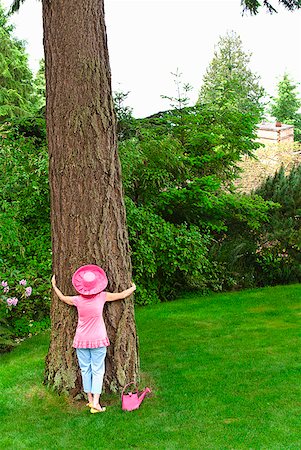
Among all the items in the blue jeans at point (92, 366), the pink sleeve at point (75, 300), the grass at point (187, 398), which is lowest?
the grass at point (187, 398)

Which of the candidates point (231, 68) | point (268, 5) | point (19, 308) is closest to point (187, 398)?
point (19, 308)

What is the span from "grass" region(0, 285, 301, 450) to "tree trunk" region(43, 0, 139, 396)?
38 cm

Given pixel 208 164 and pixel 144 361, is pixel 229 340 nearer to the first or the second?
pixel 144 361

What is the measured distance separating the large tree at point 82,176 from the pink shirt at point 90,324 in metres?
0.18

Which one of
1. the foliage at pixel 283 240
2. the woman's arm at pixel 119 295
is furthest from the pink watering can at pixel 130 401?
the foliage at pixel 283 240

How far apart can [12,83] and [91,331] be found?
24478mm

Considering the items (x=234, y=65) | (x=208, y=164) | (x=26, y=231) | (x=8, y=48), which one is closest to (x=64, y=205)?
(x=26, y=231)

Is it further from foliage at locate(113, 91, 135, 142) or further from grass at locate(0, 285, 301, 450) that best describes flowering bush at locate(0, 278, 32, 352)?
foliage at locate(113, 91, 135, 142)

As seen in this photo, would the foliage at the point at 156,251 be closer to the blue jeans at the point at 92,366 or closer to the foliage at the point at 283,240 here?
the foliage at the point at 283,240

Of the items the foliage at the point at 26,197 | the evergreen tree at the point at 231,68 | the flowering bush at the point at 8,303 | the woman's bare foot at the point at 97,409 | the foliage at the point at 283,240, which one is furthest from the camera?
the evergreen tree at the point at 231,68

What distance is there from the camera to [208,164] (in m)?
11.7

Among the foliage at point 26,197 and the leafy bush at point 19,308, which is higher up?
the foliage at point 26,197

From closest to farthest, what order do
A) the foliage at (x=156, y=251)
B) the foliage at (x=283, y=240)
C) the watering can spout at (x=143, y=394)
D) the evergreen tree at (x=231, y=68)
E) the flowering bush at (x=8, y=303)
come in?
the watering can spout at (x=143, y=394) → the flowering bush at (x=8, y=303) → the foliage at (x=156, y=251) → the foliage at (x=283, y=240) → the evergreen tree at (x=231, y=68)

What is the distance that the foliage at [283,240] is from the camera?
11.1 m
